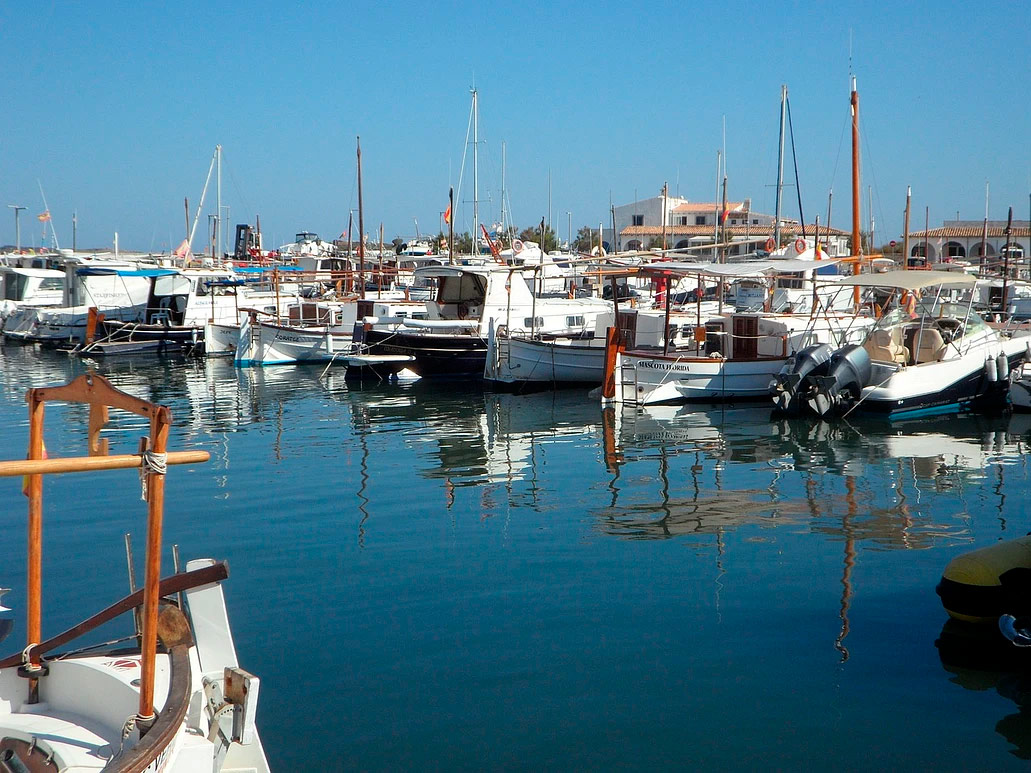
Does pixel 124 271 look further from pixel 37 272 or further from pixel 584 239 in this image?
pixel 584 239

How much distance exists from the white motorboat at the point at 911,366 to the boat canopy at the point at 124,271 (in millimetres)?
24279

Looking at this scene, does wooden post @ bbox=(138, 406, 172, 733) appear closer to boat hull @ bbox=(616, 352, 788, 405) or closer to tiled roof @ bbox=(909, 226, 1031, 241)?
boat hull @ bbox=(616, 352, 788, 405)

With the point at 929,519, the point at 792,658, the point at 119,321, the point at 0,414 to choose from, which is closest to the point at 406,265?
the point at 119,321

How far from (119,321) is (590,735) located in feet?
109

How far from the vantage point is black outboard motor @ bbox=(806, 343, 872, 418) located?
18.7m

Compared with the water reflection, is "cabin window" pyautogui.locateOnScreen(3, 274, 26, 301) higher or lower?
higher

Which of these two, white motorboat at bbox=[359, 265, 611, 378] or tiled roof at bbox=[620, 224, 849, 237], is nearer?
white motorboat at bbox=[359, 265, 611, 378]

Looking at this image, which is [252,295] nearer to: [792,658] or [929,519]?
[929,519]

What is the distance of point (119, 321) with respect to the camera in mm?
35656

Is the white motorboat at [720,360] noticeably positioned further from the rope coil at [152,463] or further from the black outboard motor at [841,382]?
the rope coil at [152,463]

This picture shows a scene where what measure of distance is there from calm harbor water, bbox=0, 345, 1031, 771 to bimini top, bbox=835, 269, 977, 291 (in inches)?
113

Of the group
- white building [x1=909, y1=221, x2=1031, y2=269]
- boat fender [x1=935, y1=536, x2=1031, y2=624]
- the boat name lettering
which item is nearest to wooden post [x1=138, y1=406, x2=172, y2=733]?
boat fender [x1=935, y1=536, x2=1031, y2=624]

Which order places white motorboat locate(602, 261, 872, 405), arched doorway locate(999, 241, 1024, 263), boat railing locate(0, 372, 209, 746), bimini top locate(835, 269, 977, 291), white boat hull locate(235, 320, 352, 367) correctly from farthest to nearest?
white boat hull locate(235, 320, 352, 367) → arched doorway locate(999, 241, 1024, 263) → white motorboat locate(602, 261, 872, 405) → bimini top locate(835, 269, 977, 291) → boat railing locate(0, 372, 209, 746)

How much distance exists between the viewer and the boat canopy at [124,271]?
3491 centimetres
